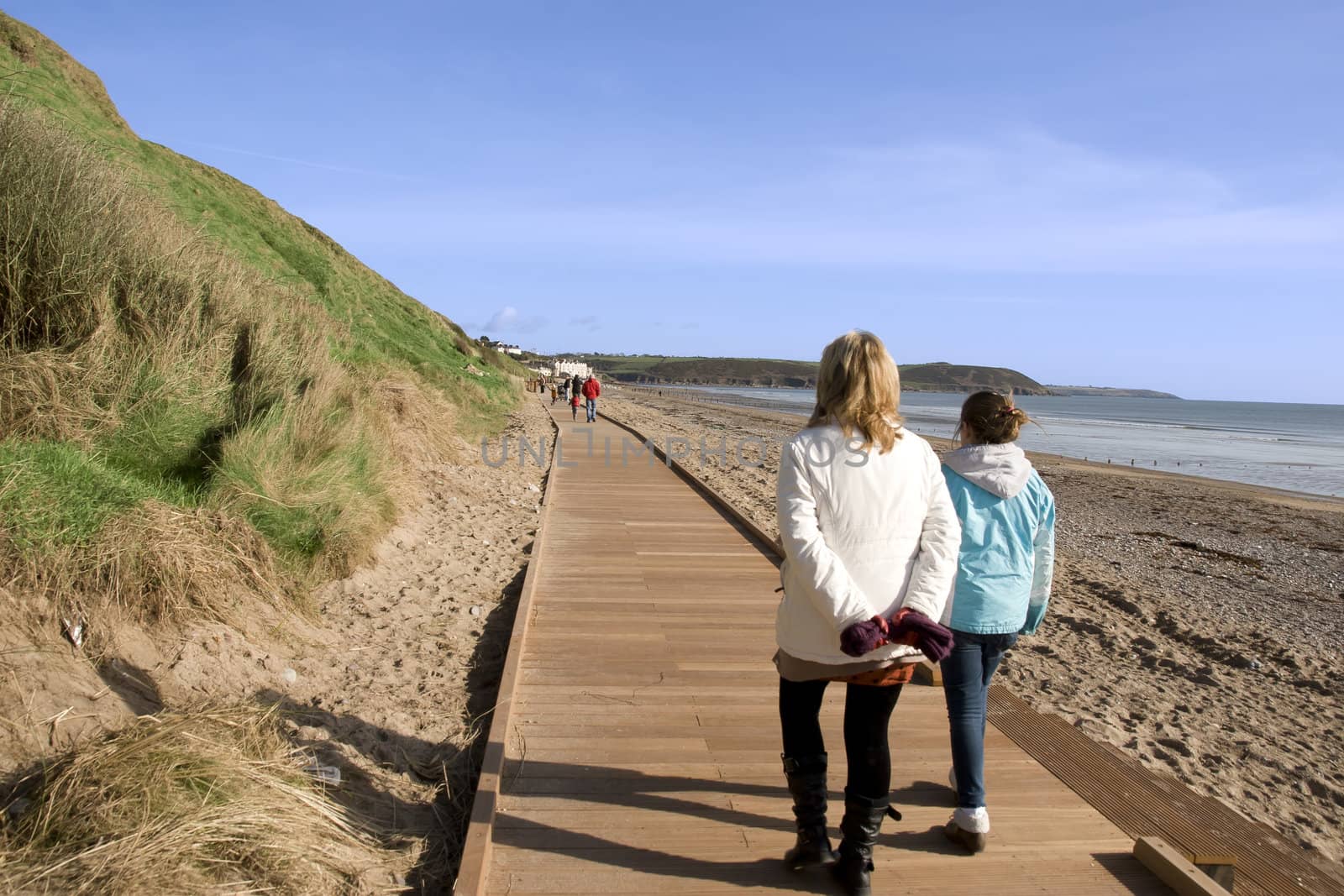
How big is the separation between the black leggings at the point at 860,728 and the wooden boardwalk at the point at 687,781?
451mm

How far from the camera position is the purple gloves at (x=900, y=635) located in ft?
8.43

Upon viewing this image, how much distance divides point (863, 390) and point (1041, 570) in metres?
1.24

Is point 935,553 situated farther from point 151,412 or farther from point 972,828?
point 151,412

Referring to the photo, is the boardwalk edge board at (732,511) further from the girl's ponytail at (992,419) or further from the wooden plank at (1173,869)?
the wooden plank at (1173,869)

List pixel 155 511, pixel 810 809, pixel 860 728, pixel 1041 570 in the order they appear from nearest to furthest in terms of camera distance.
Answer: pixel 860 728
pixel 810 809
pixel 1041 570
pixel 155 511

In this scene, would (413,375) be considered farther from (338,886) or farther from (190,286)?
(338,886)

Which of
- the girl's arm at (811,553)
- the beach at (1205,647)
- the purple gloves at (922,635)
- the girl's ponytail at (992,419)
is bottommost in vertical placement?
the beach at (1205,647)

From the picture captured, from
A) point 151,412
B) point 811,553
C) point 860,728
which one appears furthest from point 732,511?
point 811,553

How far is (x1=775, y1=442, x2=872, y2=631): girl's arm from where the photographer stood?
2.61 m

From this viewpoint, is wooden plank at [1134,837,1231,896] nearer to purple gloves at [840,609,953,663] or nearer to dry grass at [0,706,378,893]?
purple gloves at [840,609,953,663]

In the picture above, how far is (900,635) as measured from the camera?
2.66 m

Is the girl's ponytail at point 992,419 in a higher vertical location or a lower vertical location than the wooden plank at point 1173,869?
higher

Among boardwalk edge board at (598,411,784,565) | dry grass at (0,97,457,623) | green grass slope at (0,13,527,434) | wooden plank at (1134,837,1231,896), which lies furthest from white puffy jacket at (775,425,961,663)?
green grass slope at (0,13,527,434)

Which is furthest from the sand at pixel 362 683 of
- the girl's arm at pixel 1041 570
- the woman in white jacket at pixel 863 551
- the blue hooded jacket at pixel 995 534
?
the girl's arm at pixel 1041 570
